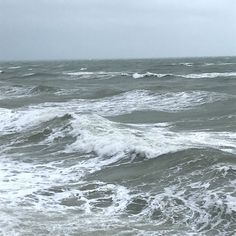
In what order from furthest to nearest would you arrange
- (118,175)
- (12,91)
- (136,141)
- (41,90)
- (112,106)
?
1. (12,91)
2. (41,90)
3. (112,106)
4. (136,141)
5. (118,175)

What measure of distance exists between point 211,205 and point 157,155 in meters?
3.54

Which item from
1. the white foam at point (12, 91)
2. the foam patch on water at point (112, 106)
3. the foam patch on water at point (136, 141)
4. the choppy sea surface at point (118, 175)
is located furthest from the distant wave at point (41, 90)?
the foam patch on water at point (136, 141)

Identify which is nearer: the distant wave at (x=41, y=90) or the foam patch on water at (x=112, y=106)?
the foam patch on water at (x=112, y=106)

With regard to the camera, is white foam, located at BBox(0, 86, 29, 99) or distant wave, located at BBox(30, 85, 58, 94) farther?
distant wave, located at BBox(30, 85, 58, 94)

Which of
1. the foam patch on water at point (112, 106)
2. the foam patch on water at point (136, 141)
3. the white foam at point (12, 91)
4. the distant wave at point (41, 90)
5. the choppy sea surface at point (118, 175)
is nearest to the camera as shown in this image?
the choppy sea surface at point (118, 175)

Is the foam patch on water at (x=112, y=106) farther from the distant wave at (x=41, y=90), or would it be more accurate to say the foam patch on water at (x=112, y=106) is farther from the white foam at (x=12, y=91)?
the white foam at (x=12, y=91)

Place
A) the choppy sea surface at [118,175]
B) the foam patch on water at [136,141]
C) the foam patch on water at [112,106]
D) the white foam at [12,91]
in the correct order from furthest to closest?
1. the white foam at [12,91]
2. the foam patch on water at [112,106]
3. the foam patch on water at [136,141]
4. the choppy sea surface at [118,175]

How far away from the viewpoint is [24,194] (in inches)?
314

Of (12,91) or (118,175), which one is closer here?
(118,175)

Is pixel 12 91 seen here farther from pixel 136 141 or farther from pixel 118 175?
pixel 118 175

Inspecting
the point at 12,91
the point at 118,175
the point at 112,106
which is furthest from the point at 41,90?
the point at 118,175

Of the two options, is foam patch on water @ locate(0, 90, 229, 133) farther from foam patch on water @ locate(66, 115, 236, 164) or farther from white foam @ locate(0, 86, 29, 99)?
white foam @ locate(0, 86, 29, 99)

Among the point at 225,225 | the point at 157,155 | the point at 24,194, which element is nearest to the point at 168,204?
the point at 225,225

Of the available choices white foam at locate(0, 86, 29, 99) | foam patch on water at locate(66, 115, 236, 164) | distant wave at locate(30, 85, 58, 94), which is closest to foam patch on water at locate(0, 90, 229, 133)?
foam patch on water at locate(66, 115, 236, 164)
